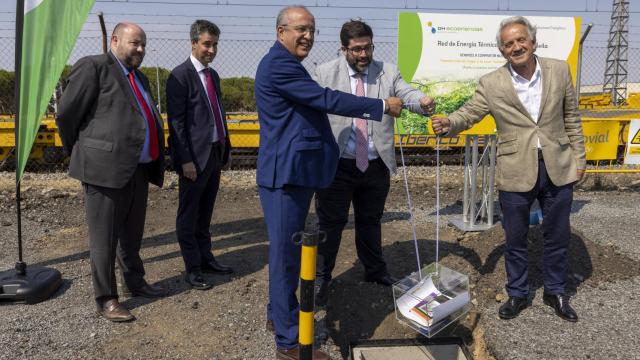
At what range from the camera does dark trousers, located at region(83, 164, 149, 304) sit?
3.54 metres

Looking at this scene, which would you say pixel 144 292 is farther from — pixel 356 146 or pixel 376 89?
pixel 376 89

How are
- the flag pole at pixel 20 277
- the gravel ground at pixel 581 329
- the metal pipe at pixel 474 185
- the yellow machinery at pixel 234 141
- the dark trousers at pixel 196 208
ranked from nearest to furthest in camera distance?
the gravel ground at pixel 581 329
the flag pole at pixel 20 277
the dark trousers at pixel 196 208
the metal pipe at pixel 474 185
the yellow machinery at pixel 234 141

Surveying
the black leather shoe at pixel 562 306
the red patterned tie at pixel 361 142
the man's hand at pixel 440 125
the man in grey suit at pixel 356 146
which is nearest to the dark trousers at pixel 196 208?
the man in grey suit at pixel 356 146

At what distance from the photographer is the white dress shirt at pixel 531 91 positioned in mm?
3479

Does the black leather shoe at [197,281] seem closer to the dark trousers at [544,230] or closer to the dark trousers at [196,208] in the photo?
the dark trousers at [196,208]

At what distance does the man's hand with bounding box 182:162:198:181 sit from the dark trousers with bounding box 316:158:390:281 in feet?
3.34

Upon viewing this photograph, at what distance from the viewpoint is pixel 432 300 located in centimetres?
314

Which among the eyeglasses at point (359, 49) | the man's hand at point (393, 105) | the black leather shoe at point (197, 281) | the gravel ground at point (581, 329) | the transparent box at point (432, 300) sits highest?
the eyeglasses at point (359, 49)

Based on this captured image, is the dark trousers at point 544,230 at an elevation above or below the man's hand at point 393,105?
below

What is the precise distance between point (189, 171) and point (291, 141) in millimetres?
1460

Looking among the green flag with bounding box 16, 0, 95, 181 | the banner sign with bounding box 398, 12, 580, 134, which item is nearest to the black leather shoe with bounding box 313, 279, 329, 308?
the green flag with bounding box 16, 0, 95, 181

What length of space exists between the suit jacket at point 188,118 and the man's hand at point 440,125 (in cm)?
178

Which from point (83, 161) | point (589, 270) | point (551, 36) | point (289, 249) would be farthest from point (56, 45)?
point (551, 36)

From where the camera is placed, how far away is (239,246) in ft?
17.9
